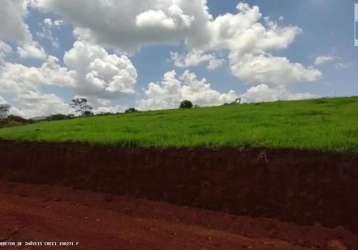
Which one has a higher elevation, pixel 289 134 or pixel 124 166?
pixel 289 134

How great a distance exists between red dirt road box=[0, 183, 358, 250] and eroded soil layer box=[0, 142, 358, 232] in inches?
9.8

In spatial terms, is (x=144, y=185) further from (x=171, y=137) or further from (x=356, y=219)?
(x=356, y=219)

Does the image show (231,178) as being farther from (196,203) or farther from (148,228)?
(148,228)

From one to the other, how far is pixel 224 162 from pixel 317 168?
1775 millimetres

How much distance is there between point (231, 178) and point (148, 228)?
1.90 m

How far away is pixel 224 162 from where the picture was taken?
7.91m

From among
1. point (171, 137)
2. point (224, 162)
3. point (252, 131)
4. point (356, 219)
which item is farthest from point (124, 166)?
point (356, 219)

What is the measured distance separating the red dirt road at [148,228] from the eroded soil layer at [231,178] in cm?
25

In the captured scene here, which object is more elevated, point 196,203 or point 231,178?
point 231,178

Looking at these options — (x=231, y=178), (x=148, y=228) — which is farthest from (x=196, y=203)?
(x=148, y=228)

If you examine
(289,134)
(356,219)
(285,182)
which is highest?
(289,134)

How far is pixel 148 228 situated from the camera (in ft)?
22.3

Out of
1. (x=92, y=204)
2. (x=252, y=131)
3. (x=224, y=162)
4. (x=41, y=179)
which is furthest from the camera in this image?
(x=41, y=179)

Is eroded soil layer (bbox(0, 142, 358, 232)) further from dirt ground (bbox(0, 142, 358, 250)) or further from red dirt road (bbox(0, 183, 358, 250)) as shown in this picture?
red dirt road (bbox(0, 183, 358, 250))
